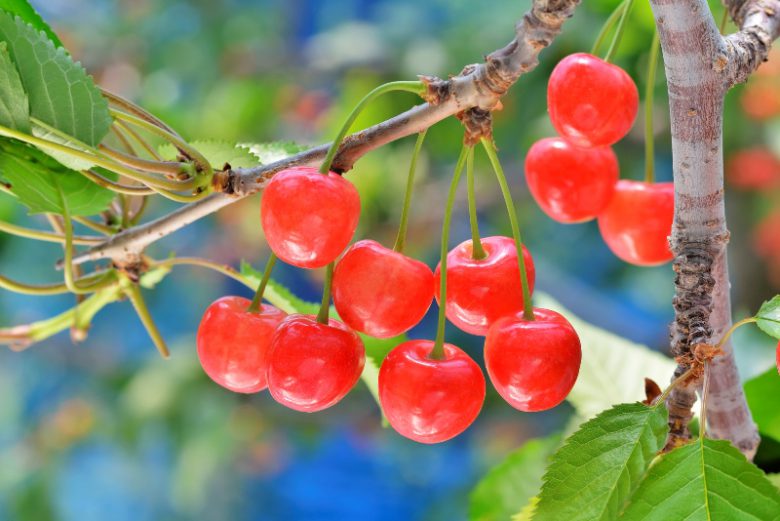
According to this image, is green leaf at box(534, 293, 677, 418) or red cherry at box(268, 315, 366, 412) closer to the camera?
red cherry at box(268, 315, 366, 412)

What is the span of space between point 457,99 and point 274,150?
134mm

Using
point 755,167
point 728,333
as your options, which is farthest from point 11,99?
point 755,167

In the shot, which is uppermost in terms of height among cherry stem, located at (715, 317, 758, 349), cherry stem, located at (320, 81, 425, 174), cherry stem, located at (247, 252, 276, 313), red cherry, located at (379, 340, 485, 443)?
cherry stem, located at (320, 81, 425, 174)

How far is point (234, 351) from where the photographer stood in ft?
1.42

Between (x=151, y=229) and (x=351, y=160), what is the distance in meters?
0.14

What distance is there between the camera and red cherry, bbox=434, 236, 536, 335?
405 mm

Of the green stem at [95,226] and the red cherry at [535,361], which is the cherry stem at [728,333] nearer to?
the red cherry at [535,361]

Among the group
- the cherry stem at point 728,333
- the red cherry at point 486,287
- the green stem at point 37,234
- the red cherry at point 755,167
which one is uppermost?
the red cherry at point 755,167

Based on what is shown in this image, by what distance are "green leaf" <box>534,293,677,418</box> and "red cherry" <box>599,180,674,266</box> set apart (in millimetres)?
A: 131

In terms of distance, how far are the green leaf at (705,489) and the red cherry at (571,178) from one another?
7.3 inches

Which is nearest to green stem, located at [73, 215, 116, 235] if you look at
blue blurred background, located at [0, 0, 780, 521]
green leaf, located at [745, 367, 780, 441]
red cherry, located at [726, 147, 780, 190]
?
green leaf, located at [745, 367, 780, 441]

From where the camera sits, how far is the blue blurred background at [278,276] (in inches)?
63.7

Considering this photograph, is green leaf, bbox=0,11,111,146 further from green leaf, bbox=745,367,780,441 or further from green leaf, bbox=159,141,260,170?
green leaf, bbox=745,367,780,441

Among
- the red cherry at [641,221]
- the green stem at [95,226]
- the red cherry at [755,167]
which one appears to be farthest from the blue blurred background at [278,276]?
the green stem at [95,226]
